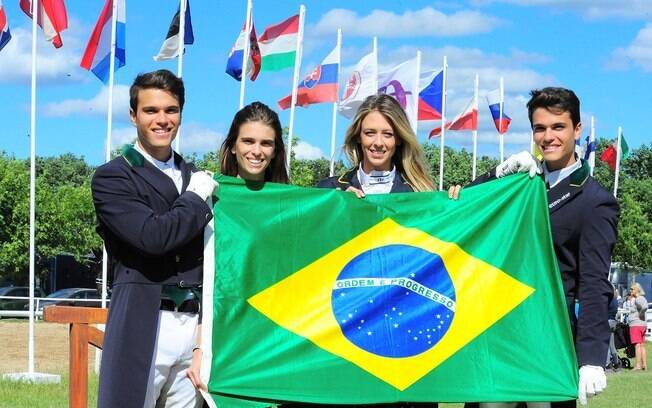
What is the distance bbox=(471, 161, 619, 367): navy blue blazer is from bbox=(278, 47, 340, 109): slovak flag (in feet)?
67.2

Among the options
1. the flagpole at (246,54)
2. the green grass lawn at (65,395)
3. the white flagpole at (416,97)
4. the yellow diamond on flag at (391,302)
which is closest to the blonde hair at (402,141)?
the yellow diamond on flag at (391,302)

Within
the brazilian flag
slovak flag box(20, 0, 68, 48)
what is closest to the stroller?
slovak flag box(20, 0, 68, 48)

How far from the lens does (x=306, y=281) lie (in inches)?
239

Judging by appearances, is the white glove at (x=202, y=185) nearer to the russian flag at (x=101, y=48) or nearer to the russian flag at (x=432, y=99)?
the russian flag at (x=101, y=48)

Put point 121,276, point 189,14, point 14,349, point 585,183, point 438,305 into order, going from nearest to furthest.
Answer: point 121,276 < point 585,183 < point 438,305 < point 189,14 < point 14,349

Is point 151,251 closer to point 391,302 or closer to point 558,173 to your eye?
point 391,302

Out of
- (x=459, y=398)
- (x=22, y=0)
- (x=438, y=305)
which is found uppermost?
(x=22, y=0)

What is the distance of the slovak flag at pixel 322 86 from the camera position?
26378 millimetres

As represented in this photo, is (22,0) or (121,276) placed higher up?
(22,0)

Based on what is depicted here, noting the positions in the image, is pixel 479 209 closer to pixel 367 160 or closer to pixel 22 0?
pixel 367 160

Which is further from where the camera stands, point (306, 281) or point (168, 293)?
point (306, 281)

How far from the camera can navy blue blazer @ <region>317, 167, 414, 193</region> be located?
21.2 ft

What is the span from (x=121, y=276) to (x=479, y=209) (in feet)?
7.13

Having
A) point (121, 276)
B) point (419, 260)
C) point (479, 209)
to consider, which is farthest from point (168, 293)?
point (479, 209)
